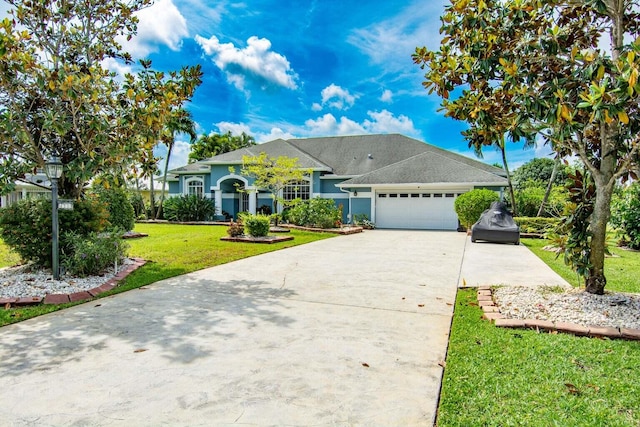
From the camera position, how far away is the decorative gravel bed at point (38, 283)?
5.82 meters

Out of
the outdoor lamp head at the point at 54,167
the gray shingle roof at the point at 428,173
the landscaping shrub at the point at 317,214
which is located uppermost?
the gray shingle roof at the point at 428,173

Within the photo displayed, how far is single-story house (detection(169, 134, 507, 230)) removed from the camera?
20828 mm

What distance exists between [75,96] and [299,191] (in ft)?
61.7

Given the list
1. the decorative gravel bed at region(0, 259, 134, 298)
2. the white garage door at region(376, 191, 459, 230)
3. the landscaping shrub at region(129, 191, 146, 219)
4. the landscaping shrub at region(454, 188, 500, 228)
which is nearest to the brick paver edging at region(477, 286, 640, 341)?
the decorative gravel bed at region(0, 259, 134, 298)

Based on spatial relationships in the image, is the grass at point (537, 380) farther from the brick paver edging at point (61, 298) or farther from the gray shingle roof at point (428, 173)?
the gray shingle roof at point (428, 173)

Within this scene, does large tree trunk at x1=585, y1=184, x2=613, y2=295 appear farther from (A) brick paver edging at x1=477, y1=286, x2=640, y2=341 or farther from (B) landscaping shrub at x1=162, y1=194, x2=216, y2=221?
(B) landscaping shrub at x1=162, y1=194, x2=216, y2=221

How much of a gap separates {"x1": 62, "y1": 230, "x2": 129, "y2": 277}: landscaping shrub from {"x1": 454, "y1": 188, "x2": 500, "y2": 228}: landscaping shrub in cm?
1519

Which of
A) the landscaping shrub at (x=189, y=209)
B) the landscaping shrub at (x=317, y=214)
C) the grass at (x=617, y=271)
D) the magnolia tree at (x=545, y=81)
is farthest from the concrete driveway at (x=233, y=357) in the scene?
the landscaping shrub at (x=189, y=209)

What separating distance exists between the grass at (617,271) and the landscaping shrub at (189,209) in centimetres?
1920

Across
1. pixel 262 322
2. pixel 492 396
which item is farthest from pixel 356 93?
pixel 492 396

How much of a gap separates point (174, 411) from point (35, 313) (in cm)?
350

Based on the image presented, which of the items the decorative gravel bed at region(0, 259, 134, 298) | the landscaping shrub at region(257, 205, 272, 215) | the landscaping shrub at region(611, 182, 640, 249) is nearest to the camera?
the decorative gravel bed at region(0, 259, 134, 298)

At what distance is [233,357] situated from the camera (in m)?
3.62

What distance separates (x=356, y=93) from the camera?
22672mm
